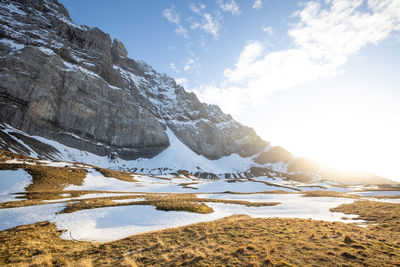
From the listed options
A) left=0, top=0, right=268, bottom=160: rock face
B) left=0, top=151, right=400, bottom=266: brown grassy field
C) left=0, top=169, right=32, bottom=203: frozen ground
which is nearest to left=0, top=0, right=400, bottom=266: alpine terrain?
left=0, top=151, right=400, bottom=266: brown grassy field

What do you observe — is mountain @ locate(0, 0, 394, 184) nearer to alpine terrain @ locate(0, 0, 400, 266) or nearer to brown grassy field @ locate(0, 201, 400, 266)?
alpine terrain @ locate(0, 0, 400, 266)

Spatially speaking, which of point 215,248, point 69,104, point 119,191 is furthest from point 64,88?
point 215,248

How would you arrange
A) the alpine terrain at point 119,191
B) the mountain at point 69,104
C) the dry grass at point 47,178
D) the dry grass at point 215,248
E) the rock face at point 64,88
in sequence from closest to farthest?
the dry grass at point 215,248
the alpine terrain at point 119,191
the dry grass at point 47,178
the mountain at point 69,104
the rock face at point 64,88

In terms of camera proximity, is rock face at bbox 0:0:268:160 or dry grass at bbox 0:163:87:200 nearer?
dry grass at bbox 0:163:87:200

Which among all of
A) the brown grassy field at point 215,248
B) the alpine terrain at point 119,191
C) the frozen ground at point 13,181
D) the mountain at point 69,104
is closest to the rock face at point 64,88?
the mountain at point 69,104

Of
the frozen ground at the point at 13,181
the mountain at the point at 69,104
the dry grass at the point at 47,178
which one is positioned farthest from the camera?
the mountain at the point at 69,104

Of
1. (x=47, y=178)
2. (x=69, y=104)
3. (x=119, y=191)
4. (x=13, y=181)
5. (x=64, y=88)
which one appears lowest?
(x=119, y=191)

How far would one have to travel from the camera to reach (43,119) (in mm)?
105188

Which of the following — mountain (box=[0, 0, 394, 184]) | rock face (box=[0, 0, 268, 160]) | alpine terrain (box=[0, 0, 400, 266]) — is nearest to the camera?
alpine terrain (box=[0, 0, 400, 266])

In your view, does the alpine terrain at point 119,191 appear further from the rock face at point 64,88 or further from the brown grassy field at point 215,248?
the rock face at point 64,88

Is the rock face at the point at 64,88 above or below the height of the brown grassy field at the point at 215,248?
above

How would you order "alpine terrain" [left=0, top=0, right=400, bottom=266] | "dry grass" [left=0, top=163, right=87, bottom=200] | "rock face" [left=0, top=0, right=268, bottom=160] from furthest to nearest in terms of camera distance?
"rock face" [left=0, top=0, right=268, bottom=160]
"dry grass" [left=0, top=163, right=87, bottom=200]
"alpine terrain" [left=0, top=0, right=400, bottom=266]

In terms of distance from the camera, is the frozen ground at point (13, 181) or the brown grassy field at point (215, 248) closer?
the brown grassy field at point (215, 248)

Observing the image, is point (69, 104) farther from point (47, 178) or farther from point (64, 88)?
point (47, 178)
